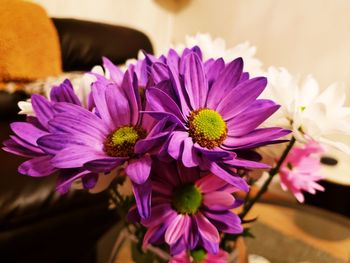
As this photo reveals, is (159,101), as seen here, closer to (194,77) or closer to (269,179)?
(194,77)

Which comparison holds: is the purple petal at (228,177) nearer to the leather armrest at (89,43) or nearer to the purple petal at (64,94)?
the purple petal at (64,94)

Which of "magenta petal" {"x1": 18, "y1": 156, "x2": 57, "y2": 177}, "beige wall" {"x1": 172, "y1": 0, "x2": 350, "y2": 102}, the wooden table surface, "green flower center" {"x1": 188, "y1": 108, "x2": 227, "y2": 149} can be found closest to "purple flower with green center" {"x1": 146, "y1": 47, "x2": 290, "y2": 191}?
"green flower center" {"x1": 188, "y1": 108, "x2": 227, "y2": 149}

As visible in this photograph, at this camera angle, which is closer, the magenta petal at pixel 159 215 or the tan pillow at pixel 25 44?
the magenta petal at pixel 159 215

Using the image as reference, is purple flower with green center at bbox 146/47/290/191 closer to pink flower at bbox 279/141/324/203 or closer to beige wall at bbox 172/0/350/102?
pink flower at bbox 279/141/324/203

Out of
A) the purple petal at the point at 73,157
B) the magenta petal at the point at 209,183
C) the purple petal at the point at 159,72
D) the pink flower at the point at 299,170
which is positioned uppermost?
the purple petal at the point at 159,72

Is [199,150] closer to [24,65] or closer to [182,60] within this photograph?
[182,60]

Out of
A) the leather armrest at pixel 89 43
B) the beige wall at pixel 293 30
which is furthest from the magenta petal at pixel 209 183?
the beige wall at pixel 293 30

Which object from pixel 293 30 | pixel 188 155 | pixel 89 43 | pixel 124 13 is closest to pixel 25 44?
pixel 89 43

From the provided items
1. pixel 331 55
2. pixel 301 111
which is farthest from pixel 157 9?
pixel 301 111
